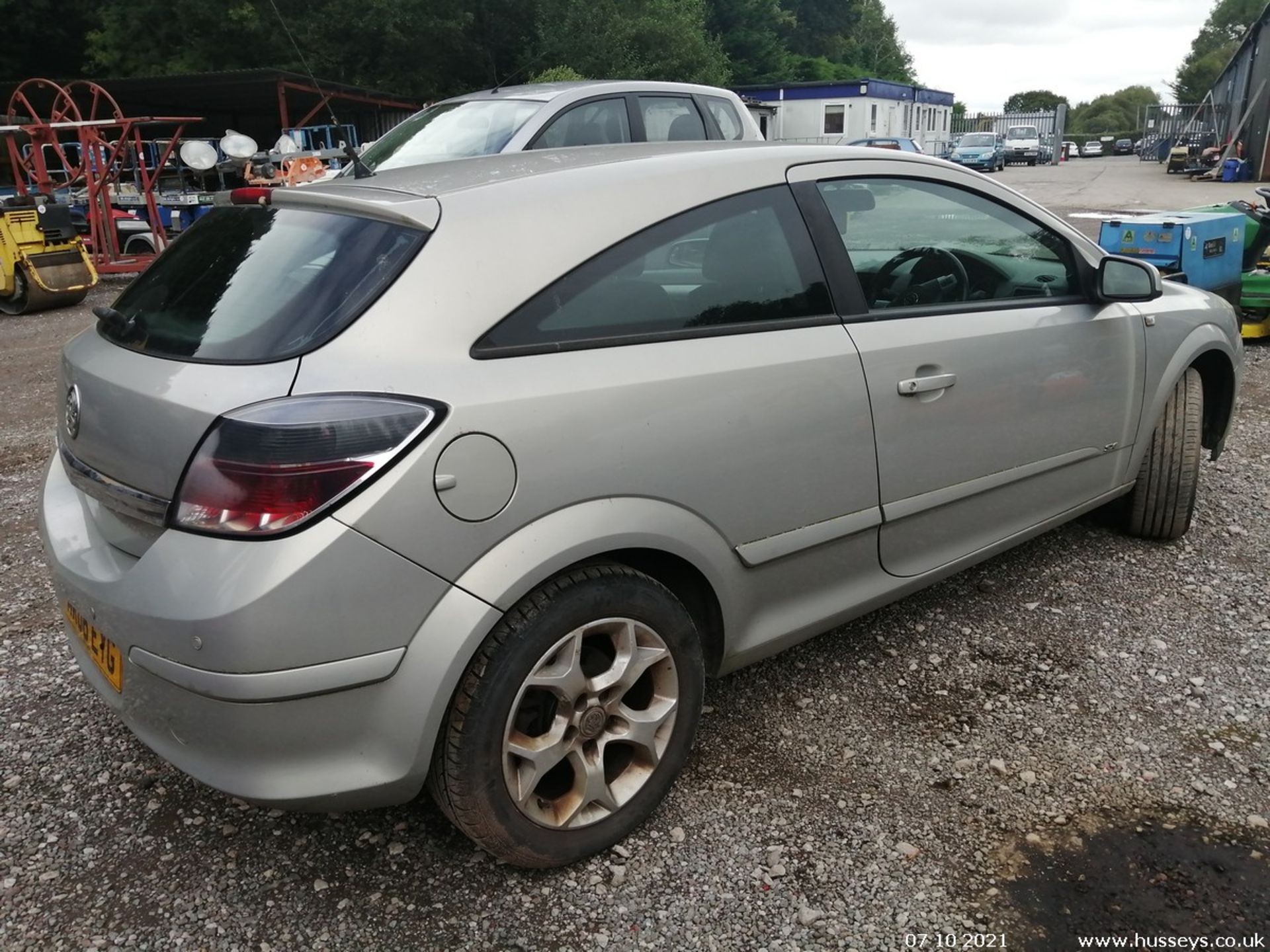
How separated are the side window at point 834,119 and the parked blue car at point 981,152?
4.77 meters

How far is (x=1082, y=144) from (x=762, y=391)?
75669mm

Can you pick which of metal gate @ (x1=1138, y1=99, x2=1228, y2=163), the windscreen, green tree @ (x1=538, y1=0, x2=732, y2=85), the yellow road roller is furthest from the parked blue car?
the windscreen

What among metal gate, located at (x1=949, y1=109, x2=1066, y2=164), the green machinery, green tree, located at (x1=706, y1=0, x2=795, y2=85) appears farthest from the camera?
green tree, located at (x1=706, y1=0, x2=795, y2=85)

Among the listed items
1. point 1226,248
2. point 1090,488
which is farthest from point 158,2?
point 1090,488

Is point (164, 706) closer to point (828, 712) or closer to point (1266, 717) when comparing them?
point (828, 712)

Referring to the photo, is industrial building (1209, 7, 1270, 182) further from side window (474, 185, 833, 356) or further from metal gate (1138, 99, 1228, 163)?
side window (474, 185, 833, 356)

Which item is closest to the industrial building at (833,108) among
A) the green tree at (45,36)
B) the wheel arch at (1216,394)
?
the green tree at (45,36)

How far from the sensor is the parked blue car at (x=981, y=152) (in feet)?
132

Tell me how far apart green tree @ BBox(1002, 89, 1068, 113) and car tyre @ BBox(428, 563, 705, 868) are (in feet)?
364

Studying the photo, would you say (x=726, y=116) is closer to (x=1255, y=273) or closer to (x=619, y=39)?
(x=1255, y=273)

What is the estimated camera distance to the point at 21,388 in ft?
24.8

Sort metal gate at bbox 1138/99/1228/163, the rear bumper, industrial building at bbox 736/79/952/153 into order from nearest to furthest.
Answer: the rear bumper < metal gate at bbox 1138/99/1228/163 < industrial building at bbox 736/79/952/153

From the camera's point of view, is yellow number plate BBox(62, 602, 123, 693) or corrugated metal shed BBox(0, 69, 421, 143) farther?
corrugated metal shed BBox(0, 69, 421, 143)

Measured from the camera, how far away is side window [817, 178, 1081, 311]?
275cm
